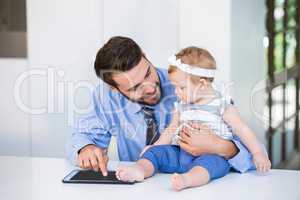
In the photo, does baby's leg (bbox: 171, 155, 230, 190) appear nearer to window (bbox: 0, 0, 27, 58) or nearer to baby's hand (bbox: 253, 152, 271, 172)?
baby's hand (bbox: 253, 152, 271, 172)

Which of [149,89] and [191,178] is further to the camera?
[149,89]

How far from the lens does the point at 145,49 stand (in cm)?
128

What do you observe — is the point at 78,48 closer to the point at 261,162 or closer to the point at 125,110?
the point at 125,110

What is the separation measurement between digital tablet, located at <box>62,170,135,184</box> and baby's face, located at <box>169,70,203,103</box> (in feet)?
0.70

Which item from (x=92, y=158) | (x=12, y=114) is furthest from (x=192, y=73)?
(x=12, y=114)

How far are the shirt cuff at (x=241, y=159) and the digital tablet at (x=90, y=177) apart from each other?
23cm

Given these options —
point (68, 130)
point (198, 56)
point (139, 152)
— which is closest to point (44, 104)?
point (68, 130)

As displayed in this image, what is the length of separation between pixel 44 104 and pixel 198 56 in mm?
441

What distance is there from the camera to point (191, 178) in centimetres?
104

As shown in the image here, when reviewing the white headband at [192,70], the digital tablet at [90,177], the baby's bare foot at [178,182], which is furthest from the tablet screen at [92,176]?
the white headband at [192,70]

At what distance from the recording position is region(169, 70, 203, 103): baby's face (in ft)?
3.69

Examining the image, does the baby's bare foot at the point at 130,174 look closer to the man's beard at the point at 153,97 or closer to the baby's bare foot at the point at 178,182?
the baby's bare foot at the point at 178,182

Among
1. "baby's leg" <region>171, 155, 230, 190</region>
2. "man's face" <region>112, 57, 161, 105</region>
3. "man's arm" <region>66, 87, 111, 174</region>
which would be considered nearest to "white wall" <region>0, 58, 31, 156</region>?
"man's arm" <region>66, 87, 111, 174</region>

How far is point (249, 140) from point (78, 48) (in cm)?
46
